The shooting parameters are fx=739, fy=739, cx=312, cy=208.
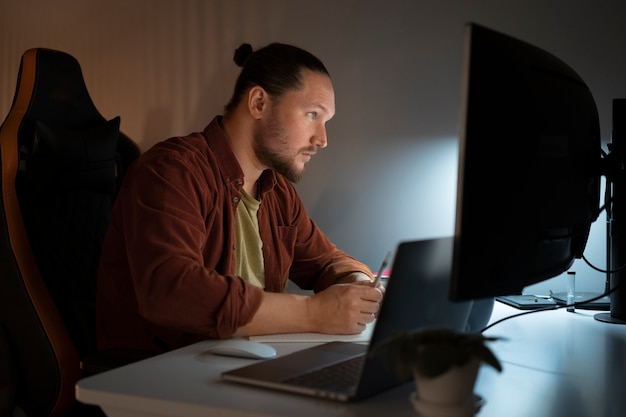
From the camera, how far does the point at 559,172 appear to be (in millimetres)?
1060

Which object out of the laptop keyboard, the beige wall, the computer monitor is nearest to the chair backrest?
the beige wall

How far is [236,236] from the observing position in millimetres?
1696

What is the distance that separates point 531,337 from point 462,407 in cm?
70

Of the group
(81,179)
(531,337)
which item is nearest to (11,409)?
(81,179)

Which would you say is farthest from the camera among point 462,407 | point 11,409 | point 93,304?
point 93,304

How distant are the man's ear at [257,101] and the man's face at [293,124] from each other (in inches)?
0.6

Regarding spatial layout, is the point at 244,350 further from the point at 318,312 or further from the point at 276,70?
the point at 276,70

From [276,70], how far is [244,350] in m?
0.82

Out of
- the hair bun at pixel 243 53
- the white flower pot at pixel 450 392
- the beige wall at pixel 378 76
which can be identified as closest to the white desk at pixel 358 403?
the white flower pot at pixel 450 392

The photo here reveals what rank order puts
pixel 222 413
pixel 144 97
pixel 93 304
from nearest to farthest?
pixel 222 413 < pixel 93 304 < pixel 144 97

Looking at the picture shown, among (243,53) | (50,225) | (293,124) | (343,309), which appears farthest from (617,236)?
(50,225)

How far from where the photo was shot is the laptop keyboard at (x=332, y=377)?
94cm

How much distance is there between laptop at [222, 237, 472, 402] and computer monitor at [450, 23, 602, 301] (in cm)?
9

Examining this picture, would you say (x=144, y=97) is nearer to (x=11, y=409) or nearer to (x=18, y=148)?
(x=18, y=148)
